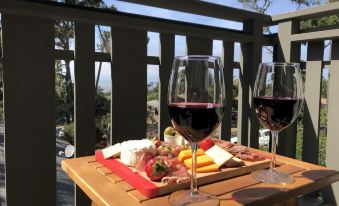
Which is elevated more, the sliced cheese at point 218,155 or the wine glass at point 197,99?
the wine glass at point 197,99

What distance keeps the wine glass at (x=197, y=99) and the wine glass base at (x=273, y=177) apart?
0.20m

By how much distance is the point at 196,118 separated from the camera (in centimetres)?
67

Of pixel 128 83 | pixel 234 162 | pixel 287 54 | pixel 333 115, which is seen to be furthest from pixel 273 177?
pixel 287 54

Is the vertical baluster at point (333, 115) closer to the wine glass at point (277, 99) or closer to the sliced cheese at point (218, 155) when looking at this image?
the wine glass at point (277, 99)

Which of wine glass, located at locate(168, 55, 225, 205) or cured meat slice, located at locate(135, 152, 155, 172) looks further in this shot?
cured meat slice, located at locate(135, 152, 155, 172)

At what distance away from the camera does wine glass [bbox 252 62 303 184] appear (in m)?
0.83

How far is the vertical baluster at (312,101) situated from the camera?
176 cm

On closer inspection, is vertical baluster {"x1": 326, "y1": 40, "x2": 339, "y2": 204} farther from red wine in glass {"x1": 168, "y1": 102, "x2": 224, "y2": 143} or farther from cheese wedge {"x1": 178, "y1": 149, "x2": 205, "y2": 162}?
red wine in glass {"x1": 168, "y1": 102, "x2": 224, "y2": 143}

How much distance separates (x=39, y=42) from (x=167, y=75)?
62 cm

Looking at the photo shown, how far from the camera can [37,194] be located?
4.11ft

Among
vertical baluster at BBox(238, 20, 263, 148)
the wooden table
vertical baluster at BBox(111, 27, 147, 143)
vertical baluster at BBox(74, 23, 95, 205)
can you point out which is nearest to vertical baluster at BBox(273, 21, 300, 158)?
vertical baluster at BBox(238, 20, 263, 148)

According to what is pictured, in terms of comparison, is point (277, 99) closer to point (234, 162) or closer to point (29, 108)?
point (234, 162)

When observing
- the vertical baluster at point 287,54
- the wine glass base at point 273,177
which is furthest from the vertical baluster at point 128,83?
the vertical baluster at point 287,54

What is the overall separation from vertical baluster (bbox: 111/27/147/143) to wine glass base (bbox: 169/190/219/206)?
2.55 feet
